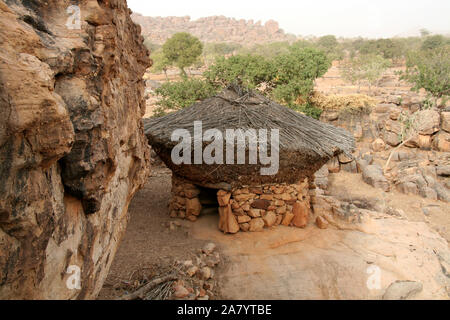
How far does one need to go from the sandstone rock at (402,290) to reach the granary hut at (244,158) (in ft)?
6.36

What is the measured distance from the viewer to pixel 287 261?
5.03 metres

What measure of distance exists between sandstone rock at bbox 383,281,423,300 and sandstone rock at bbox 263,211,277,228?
2212 millimetres

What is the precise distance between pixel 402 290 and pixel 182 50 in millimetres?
27563

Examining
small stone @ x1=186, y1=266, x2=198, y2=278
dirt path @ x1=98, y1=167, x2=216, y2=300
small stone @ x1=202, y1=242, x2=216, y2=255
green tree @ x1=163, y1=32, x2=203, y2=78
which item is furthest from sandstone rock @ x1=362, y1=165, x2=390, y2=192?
green tree @ x1=163, y1=32, x2=203, y2=78

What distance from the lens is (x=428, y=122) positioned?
13500 mm

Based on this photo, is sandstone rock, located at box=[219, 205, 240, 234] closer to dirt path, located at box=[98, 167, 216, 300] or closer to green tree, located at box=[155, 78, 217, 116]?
dirt path, located at box=[98, 167, 216, 300]

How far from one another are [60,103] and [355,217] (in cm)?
602

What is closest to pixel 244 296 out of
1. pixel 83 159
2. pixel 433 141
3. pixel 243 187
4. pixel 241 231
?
pixel 241 231

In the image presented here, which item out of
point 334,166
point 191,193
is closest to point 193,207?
point 191,193

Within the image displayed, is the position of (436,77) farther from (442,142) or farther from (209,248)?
(209,248)

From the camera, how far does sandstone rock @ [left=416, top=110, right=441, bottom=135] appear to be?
1347 centimetres

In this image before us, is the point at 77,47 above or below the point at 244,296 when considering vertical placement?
above

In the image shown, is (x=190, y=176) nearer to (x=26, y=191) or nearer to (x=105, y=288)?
(x=105, y=288)
